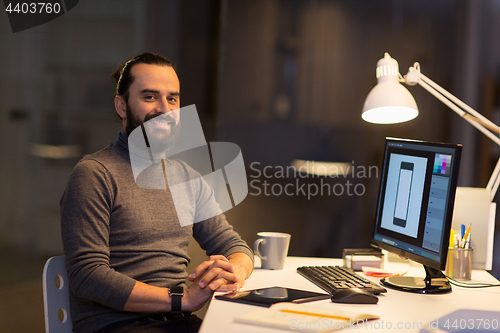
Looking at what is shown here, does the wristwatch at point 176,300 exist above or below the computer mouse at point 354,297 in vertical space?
below

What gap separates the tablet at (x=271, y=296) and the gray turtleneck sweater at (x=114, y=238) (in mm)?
315

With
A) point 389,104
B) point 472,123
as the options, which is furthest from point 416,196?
point 472,123

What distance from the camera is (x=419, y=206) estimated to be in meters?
1.31

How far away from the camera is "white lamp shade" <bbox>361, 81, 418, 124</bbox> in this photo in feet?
5.07

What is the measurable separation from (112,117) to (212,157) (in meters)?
0.50

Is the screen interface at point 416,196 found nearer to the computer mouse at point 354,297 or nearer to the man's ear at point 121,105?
the computer mouse at point 354,297

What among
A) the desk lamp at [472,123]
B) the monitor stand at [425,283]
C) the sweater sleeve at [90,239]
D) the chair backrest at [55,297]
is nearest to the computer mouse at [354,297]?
the monitor stand at [425,283]

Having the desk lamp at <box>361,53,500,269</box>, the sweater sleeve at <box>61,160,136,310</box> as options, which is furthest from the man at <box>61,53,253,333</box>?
the desk lamp at <box>361,53,500,269</box>

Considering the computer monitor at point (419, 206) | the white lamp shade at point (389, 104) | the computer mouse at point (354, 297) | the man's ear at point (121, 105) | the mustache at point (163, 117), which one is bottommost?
the computer mouse at point (354, 297)

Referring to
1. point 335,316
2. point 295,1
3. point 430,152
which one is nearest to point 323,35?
point 295,1

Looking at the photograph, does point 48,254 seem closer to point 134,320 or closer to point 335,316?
point 134,320

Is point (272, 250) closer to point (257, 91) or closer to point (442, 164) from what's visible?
point (442, 164)

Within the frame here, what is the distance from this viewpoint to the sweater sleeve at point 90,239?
1201 mm

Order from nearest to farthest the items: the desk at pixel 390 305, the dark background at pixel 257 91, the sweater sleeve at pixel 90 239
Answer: the desk at pixel 390 305 < the sweater sleeve at pixel 90 239 < the dark background at pixel 257 91
